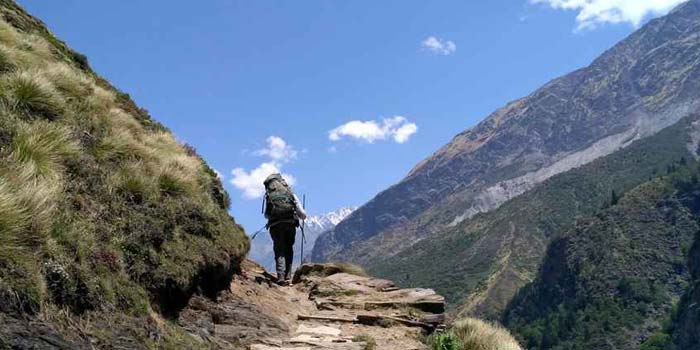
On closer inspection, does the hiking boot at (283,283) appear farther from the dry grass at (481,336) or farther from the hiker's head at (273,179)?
the dry grass at (481,336)

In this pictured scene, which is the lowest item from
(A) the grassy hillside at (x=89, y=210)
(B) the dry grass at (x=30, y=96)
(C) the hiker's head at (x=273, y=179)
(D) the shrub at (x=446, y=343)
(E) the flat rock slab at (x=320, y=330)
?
(D) the shrub at (x=446, y=343)

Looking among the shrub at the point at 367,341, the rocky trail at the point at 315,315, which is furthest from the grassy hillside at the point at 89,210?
the shrub at the point at 367,341

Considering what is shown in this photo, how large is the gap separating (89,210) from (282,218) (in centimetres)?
971

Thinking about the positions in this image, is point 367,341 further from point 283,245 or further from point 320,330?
point 283,245

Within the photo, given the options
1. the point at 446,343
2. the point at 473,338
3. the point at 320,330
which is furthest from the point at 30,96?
the point at 473,338

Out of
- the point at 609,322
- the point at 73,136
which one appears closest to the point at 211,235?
the point at 73,136

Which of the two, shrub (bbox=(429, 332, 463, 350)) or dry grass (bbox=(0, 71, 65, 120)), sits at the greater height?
dry grass (bbox=(0, 71, 65, 120))

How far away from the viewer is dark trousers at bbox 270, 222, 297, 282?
16.9 m

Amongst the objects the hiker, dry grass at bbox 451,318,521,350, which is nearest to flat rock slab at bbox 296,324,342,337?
dry grass at bbox 451,318,521,350

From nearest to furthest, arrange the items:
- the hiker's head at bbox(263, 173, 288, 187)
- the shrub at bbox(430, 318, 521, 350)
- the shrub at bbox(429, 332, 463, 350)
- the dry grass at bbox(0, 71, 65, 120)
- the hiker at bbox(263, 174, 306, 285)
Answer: the dry grass at bbox(0, 71, 65, 120) < the shrub at bbox(429, 332, 463, 350) < the shrub at bbox(430, 318, 521, 350) < the hiker at bbox(263, 174, 306, 285) < the hiker's head at bbox(263, 173, 288, 187)

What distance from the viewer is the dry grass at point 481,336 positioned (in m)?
10.9

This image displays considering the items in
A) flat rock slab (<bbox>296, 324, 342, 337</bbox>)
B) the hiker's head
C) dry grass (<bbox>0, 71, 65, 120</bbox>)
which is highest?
the hiker's head

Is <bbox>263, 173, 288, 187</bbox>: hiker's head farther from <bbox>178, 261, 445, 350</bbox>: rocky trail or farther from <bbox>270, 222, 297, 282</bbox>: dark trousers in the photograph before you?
<bbox>178, 261, 445, 350</bbox>: rocky trail

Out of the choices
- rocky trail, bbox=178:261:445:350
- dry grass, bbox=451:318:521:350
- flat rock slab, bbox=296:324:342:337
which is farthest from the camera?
dry grass, bbox=451:318:521:350
